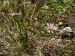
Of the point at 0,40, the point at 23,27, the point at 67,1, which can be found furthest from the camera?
the point at 67,1

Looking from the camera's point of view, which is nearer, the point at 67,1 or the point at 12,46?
the point at 12,46

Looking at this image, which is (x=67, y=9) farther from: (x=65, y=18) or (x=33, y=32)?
(x=33, y=32)

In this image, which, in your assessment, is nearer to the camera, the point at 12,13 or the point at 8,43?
the point at 8,43

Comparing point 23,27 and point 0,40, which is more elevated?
point 23,27

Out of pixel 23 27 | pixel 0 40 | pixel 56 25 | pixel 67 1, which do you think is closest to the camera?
pixel 23 27

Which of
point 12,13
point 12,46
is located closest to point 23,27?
point 12,46

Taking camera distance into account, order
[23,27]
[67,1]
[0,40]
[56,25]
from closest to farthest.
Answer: [23,27], [0,40], [56,25], [67,1]

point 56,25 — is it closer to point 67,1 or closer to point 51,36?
point 51,36

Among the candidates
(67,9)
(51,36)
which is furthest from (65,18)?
(51,36)

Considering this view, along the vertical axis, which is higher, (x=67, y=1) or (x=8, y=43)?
(x=67, y=1)
